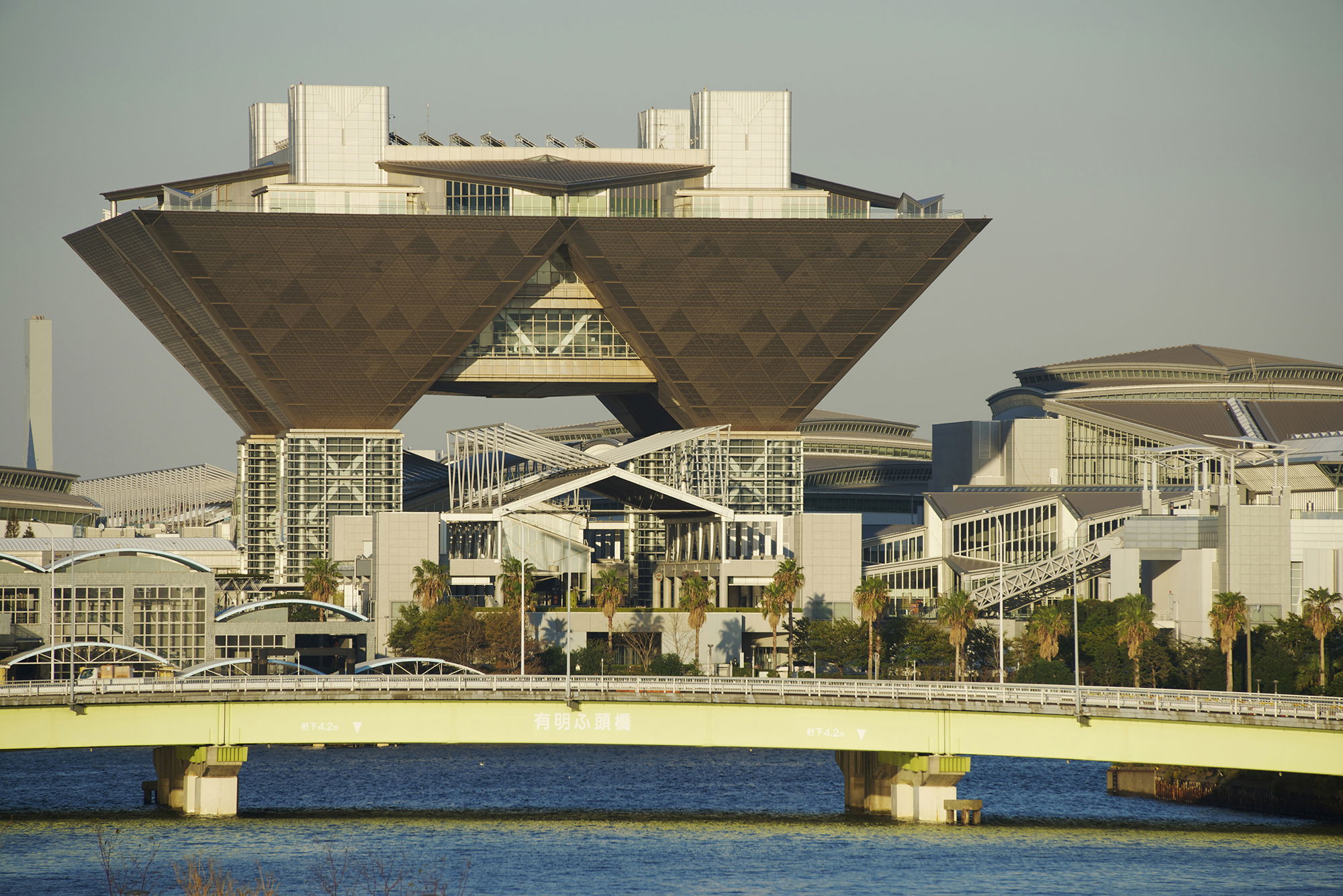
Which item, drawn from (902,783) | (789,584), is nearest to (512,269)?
(789,584)

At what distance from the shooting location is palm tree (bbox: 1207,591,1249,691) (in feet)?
429

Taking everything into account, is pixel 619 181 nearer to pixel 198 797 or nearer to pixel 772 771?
pixel 772 771

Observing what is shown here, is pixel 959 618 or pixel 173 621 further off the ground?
pixel 173 621

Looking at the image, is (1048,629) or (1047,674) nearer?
(1047,674)

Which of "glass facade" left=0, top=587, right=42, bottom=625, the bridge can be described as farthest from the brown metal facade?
the bridge

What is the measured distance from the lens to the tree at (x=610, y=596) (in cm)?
15412

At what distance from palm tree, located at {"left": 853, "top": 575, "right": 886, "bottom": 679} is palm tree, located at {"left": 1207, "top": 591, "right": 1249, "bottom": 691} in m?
26.4

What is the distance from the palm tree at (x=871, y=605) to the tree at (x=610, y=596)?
18.4 meters

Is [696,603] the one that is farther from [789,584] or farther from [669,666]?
[789,584]

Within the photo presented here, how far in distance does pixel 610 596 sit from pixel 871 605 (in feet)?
64.7

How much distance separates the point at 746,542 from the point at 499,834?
90.3 meters

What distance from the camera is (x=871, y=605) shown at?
497 feet

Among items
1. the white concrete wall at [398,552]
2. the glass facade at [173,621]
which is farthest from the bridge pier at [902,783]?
the white concrete wall at [398,552]

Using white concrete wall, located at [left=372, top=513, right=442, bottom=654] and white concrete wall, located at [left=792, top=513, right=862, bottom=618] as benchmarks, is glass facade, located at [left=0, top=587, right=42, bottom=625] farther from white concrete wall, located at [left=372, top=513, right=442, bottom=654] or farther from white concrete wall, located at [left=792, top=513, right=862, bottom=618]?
white concrete wall, located at [left=792, top=513, right=862, bottom=618]
